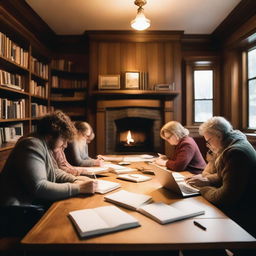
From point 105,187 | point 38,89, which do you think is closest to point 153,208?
point 105,187

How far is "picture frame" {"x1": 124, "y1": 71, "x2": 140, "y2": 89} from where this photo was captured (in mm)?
3697

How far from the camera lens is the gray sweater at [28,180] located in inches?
47.8

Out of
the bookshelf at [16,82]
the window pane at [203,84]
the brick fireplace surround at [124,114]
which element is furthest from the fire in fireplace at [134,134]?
the bookshelf at [16,82]

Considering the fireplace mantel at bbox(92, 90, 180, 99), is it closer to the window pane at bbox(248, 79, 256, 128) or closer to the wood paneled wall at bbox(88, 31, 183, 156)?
the wood paneled wall at bbox(88, 31, 183, 156)

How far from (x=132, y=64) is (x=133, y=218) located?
316 cm

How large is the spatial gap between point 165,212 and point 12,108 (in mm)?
2365

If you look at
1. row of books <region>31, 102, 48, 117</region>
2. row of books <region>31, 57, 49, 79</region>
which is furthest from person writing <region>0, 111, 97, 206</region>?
row of books <region>31, 57, 49, 79</region>

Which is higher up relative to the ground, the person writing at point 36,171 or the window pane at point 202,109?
the window pane at point 202,109

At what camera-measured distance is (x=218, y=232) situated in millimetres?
901

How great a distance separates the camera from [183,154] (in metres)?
2.16

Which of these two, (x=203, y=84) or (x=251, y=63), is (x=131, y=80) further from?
(x=251, y=63)

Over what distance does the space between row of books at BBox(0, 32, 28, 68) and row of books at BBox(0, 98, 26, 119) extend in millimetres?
488

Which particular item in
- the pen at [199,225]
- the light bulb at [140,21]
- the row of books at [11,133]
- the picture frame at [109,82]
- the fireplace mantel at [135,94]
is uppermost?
the light bulb at [140,21]

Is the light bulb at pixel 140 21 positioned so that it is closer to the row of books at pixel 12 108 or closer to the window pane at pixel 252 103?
the row of books at pixel 12 108
